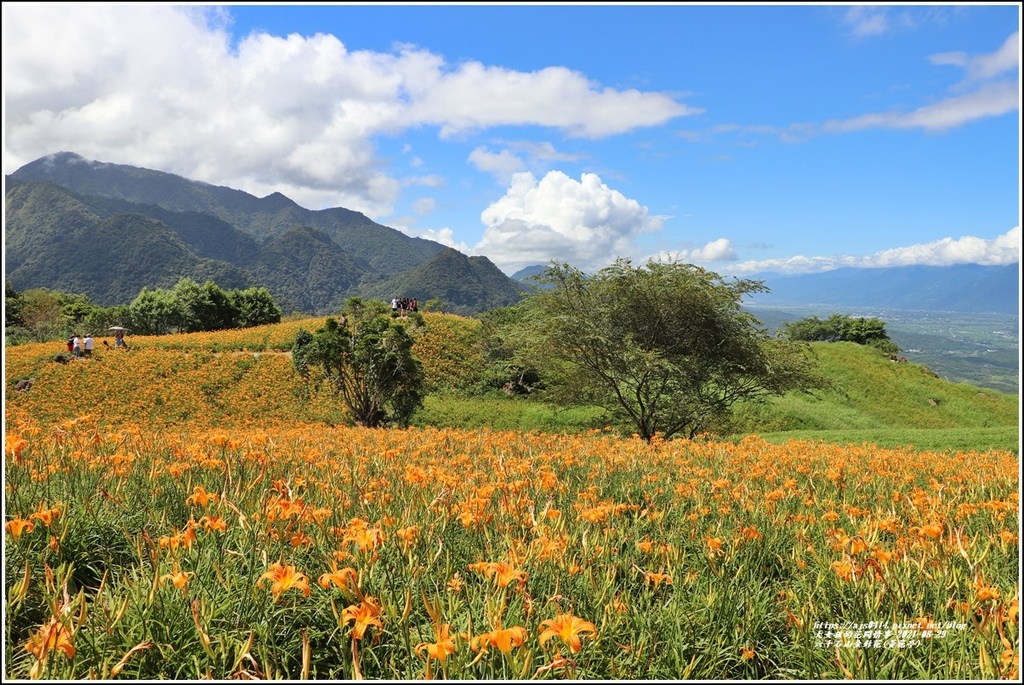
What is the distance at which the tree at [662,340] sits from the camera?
14148mm

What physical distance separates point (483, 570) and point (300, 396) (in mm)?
21943

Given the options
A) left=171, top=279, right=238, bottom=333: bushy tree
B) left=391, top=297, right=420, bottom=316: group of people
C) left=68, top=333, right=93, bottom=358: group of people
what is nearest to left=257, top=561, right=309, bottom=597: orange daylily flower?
left=68, top=333, right=93, bottom=358: group of people

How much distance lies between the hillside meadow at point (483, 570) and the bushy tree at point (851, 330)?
152 feet

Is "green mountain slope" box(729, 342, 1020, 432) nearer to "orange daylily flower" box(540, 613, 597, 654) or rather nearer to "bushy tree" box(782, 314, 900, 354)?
"bushy tree" box(782, 314, 900, 354)

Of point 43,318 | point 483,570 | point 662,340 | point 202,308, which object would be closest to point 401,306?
point 662,340

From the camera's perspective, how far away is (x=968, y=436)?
13500mm

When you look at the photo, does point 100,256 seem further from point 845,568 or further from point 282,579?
point 845,568

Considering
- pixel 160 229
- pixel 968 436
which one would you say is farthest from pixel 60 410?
pixel 160 229

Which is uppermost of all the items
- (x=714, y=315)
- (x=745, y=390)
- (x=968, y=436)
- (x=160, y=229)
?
(x=160, y=229)

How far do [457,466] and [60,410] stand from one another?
2210cm

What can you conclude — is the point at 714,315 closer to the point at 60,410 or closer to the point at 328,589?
the point at 328,589

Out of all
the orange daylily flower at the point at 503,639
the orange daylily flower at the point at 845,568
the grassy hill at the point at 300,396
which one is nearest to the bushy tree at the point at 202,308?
the grassy hill at the point at 300,396

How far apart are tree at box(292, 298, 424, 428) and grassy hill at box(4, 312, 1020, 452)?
8.46ft

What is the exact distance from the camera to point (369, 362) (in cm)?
1633
